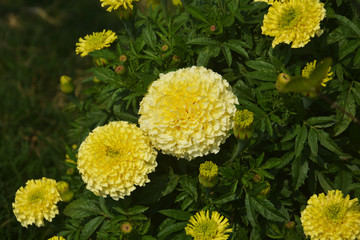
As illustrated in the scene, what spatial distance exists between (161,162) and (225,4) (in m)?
0.95

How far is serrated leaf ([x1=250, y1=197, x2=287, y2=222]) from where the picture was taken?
1.94m

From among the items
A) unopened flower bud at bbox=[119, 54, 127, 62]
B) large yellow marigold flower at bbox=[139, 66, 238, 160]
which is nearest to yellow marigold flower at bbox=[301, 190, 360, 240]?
large yellow marigold flower at bbox=[139, 66, 238, 160]

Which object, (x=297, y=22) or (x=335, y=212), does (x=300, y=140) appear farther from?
(x=297, y=22)

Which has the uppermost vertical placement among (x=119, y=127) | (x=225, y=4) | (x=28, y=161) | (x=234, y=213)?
(x=225, y=4)

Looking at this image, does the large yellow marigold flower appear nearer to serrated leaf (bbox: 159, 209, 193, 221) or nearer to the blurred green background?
serrated leaf (bbox: 159, 209, 193, 221)

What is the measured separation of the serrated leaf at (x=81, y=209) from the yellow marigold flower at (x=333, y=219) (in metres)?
1.08

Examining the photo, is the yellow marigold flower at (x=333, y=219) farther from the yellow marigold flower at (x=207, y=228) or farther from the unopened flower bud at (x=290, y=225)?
the yellow marigold flower at (x=207, y=228)

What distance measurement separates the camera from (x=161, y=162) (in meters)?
2.32

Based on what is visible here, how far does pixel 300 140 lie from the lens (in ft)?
6.40

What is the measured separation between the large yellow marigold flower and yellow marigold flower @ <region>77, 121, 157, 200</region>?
85 millimetres

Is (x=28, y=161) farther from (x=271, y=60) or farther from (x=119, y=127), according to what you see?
(x=271, y=60)

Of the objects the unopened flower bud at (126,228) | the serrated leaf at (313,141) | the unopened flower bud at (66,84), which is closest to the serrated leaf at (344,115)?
the serrated leaf at (313,141)

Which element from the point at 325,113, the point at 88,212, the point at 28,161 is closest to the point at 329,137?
the point at 325,113

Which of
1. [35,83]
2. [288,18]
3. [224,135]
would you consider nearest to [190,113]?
[224,135]
